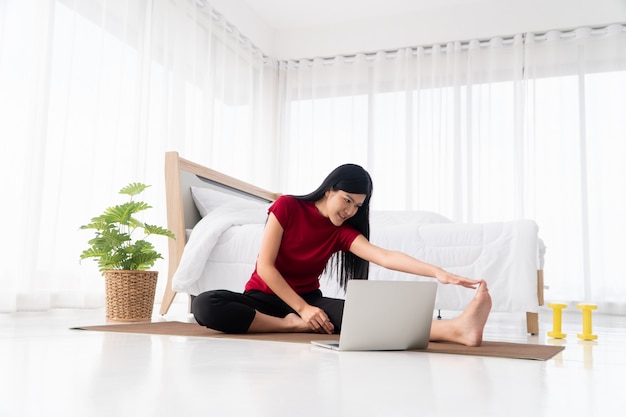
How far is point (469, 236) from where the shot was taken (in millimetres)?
2568

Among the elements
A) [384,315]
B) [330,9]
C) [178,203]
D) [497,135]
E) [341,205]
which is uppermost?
[330,9]

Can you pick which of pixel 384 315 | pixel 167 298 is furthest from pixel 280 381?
pixel 167 298

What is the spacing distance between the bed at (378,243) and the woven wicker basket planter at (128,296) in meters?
0.15

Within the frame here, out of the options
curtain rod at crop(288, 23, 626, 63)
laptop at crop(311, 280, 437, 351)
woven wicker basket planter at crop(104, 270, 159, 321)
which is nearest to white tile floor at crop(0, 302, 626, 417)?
laptop at crop(311, 280, 437, 351)

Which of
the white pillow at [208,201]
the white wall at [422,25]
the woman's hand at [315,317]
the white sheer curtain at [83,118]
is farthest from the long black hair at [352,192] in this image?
the white wall at [422,25]

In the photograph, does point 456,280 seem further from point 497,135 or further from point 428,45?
point 428,45

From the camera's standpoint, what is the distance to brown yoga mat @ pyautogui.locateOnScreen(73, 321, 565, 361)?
1610mm

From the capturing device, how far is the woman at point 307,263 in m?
1.94

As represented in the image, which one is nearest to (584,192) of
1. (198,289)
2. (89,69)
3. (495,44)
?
(495,44)

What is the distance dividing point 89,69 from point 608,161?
3.97m

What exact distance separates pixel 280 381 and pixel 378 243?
1.71 m

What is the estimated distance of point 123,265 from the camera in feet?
9.64

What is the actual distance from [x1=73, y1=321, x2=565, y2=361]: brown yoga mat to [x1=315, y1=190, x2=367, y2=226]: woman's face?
415mm

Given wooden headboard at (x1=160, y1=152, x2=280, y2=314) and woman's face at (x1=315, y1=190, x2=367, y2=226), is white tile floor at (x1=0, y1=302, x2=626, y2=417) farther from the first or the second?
wooden headboard at (x1=160, y1=152, x2=280, y2=314)
